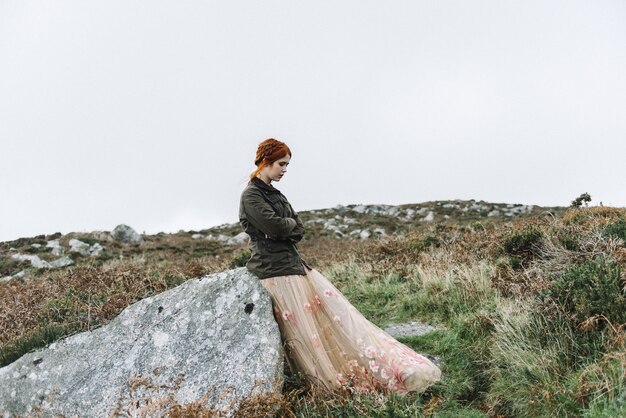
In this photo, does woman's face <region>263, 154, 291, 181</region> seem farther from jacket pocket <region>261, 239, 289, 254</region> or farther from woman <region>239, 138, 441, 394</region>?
jacket pocket <region>261, 239, 289, 254</region>

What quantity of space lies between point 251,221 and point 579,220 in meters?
7.38

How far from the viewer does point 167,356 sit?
440 centimetres

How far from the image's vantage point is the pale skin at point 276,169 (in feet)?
15.7

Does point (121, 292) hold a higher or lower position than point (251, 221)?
lower

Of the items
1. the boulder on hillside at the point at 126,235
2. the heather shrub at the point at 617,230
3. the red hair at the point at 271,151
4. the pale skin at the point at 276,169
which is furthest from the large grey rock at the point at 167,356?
the boulder on hillside at the point at 126,235

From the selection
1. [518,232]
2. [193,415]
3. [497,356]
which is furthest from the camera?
[518,232]

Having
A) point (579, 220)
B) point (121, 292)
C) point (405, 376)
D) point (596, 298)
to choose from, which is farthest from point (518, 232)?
point (121, 292)

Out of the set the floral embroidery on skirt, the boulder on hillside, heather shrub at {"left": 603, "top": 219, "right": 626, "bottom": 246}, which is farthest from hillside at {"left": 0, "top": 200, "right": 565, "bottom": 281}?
the floral embroidery on skirt

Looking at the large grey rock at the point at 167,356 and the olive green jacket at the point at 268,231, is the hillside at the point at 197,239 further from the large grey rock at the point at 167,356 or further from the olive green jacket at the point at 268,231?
the olive green jacket at the point at 268,231

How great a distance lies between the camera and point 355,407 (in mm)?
Answer: 3748

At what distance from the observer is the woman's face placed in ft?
15.7

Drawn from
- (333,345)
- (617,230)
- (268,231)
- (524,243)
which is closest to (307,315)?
(333,345)

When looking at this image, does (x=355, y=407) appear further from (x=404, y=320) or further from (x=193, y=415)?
(x=404, y=320)

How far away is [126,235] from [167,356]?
1871cm
